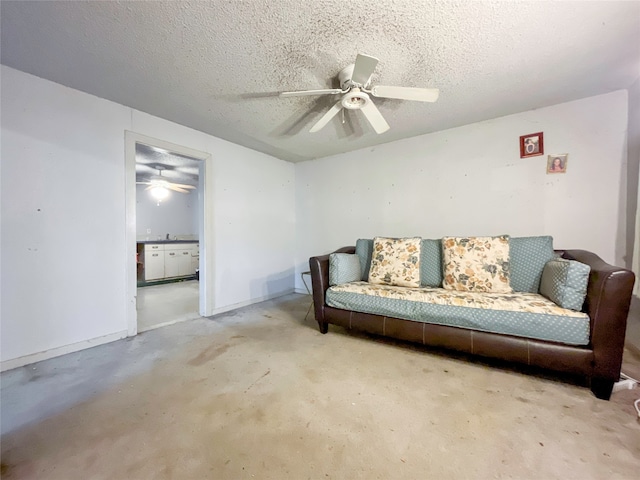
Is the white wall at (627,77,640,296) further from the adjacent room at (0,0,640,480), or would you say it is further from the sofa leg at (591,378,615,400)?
the sofa leg at (591,378,615,400)

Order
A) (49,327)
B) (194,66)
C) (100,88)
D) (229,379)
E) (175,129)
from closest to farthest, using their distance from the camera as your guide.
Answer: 1. (229,379)
2. (194,66)
3. (49,327)
4. (100,88)
5. (175,129)

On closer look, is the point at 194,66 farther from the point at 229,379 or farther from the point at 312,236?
the point at 312,236

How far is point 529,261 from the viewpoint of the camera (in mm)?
2092

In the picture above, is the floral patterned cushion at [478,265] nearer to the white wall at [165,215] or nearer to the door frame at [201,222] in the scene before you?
the door frame at [201,222]

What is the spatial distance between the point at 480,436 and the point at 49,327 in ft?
9.95

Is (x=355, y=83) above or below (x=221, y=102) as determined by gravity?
below

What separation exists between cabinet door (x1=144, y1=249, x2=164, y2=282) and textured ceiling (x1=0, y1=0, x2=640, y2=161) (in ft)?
11.4

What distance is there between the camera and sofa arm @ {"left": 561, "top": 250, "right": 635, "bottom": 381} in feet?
4.37

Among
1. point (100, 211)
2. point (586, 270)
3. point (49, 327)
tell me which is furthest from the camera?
point (100, 211)

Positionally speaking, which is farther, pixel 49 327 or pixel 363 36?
pixel 49 327

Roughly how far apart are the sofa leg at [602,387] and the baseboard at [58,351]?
3.60m

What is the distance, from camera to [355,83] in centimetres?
167

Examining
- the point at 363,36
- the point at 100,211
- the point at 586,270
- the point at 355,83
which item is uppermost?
the point at 363,36

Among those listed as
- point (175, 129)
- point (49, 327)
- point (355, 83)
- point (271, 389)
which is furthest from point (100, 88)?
point (271, 389)
